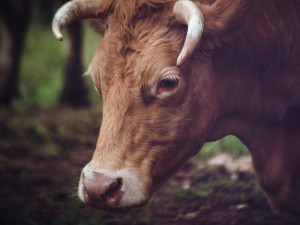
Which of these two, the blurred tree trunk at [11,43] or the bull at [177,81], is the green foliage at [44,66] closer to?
the blurred tree trunk at [11,43]

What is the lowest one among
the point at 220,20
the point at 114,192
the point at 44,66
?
the point at 44,66

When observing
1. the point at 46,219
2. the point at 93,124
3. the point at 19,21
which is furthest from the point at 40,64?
the point at 46,219

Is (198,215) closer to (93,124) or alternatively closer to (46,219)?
(46,219)

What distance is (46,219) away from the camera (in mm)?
3789

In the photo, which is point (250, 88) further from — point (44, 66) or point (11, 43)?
point (44, 66)

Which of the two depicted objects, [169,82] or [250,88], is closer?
[169,82]

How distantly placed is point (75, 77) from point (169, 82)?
13.9 feet

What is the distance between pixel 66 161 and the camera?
517 centimetres

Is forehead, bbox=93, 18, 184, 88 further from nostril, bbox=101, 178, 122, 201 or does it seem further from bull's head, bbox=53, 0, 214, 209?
nostril, bbox=101, 178, 122, 201

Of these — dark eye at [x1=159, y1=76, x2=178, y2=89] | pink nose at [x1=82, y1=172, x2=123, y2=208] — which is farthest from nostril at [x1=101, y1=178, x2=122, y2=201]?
dark eye at [x1=159, y1=76, x2=178, y2=89]

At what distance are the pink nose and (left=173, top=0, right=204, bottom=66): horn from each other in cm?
78

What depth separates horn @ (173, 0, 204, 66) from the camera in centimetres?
252

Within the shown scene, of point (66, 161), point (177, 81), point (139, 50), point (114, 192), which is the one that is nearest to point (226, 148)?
point (66, 161)

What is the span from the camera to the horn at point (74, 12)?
295cm
